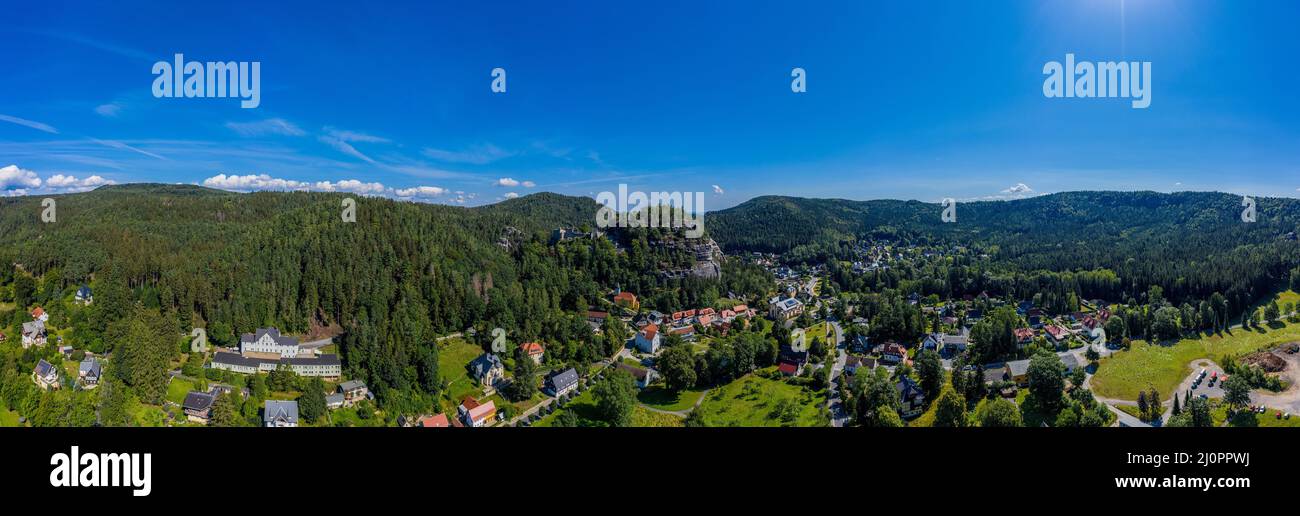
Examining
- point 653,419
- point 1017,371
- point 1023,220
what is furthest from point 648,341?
point 1023,220

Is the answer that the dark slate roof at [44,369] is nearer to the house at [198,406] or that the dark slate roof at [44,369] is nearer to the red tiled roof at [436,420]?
the house at [198,406]

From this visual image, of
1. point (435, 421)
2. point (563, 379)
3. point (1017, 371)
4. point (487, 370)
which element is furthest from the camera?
point (487, 370)

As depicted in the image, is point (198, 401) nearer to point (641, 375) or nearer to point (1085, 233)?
point (641, 375)

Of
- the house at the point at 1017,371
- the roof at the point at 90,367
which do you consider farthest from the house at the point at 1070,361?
the roof at the point at 90,367

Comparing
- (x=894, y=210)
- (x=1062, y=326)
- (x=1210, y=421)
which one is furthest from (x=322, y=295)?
(x=894, y=210)

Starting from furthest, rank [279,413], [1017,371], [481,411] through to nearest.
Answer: [1017,371] < [481,411] < [279,413]

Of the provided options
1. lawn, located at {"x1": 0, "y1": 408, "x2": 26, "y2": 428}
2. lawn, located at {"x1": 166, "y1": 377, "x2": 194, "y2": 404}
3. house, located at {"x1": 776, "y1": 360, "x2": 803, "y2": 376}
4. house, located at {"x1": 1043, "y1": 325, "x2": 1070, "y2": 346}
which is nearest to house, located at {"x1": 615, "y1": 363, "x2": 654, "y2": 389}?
house, located at {"x1": 776, "y1": 360, "x2": 803, "y2": 376}
